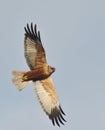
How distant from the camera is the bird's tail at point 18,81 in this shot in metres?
20.0

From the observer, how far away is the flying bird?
790 inches

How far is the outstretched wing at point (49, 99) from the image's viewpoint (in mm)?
20250

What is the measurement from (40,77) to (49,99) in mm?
808

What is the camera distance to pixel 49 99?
67.3 ft

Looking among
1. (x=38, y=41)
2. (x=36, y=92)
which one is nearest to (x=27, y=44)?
(x=38, y=41)

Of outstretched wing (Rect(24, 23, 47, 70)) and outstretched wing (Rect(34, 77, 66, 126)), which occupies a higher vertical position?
outstretched wing (Rect(24, 23, 47, 70))

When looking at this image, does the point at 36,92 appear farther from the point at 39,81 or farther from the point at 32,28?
the point at 32,28

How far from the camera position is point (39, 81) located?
20.5 m

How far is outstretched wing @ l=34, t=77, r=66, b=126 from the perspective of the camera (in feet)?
Answer: 66.4

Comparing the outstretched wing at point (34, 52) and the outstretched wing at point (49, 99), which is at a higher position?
the outstretched wing at point (34, 52)

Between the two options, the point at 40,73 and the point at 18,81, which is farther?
the point at 40,73

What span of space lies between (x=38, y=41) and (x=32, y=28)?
559mm

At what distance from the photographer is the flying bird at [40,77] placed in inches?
790

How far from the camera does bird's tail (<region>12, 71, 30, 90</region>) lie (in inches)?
787
